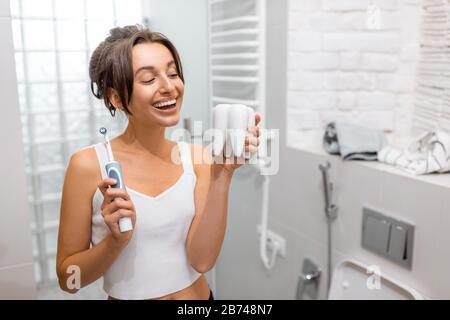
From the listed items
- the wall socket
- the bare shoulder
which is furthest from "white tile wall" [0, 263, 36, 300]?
the wall socket

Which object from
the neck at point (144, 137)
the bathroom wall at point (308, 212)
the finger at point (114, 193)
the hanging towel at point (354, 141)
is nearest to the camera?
the finger at point (114, 193)

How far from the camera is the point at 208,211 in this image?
0.83 meters

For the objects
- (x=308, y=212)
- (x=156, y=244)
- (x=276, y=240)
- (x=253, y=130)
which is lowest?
(x=276, y=240)

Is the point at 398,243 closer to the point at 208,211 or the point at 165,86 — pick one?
the point at 208,211

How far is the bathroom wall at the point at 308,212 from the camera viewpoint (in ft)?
3.60

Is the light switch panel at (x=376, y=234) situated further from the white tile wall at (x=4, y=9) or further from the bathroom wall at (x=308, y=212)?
the white tile wall at (x=4, y=9)

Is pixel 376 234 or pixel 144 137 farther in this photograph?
pixel 376 234

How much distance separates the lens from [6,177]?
906 millimetres

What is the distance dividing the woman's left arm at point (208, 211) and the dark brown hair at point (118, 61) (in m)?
0.18

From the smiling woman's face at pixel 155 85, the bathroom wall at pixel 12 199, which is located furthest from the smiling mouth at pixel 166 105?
the bathroom wall at pixel 12 199

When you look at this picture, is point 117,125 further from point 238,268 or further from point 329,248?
point 329,248

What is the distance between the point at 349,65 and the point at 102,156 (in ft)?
3.01

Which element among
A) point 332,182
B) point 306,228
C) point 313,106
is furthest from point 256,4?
point 306,228

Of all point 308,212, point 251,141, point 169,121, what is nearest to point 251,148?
point 251,141
